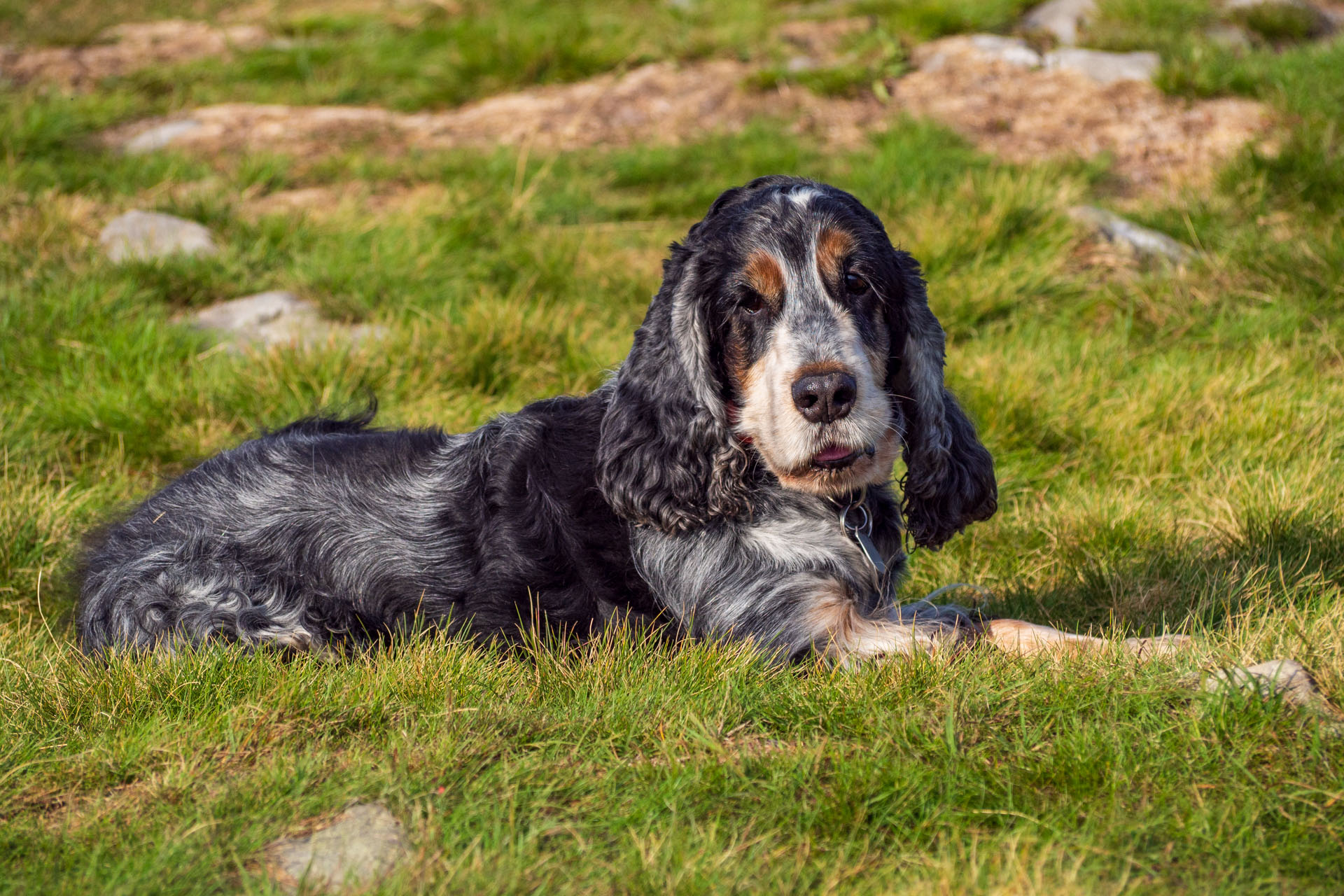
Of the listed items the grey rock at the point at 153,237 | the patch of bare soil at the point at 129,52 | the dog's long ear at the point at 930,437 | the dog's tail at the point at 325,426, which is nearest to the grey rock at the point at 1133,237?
the dog's long ear at the point at 930,437

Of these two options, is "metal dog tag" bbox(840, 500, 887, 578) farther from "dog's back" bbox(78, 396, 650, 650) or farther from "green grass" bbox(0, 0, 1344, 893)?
"dog's back" bbox(78, 396, 650, 650)

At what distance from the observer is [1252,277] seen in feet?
23.2

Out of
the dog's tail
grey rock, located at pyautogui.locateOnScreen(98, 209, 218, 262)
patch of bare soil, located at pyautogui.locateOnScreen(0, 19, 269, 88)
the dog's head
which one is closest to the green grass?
grey rock, located at pyautogui.locateOnScreen(98, 209, 218, 262)

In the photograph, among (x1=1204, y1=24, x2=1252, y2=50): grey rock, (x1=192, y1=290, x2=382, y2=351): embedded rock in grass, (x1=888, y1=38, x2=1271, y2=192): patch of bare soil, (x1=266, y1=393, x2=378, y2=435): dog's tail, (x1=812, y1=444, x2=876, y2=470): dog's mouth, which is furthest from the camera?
(x1=1204, y1=24, x2=1252, y2=50): grey rock

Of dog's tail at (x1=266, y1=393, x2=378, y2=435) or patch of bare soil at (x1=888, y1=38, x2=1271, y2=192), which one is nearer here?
dog's tail at (x1=266, y1=393, x2=378, y2=435)

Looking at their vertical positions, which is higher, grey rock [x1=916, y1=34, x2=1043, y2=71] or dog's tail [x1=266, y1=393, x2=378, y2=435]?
grey rock [x1=916, y1=34, x2=1043, y2=71]

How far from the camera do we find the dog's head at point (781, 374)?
3.65 m

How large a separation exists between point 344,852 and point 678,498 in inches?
61.8

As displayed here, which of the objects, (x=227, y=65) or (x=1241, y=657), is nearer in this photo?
(x=1241, y=657)

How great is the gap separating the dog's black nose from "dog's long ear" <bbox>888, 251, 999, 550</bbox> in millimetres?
543

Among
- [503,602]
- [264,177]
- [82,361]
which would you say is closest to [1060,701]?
[503,602]

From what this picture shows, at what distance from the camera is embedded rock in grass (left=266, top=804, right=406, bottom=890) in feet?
8.80

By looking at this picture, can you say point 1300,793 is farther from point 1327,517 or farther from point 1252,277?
point 1252,277

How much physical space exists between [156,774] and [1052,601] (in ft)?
10.5
